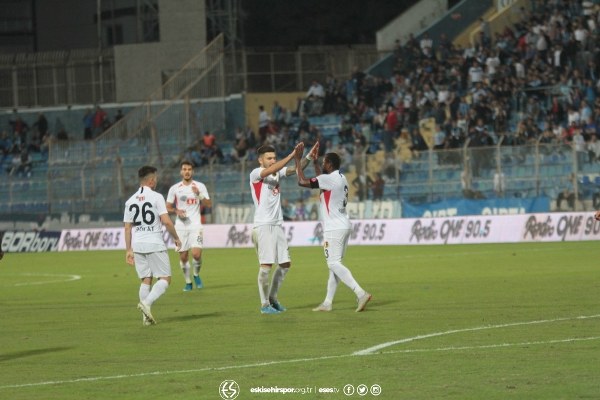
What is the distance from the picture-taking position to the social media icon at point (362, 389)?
1048cm

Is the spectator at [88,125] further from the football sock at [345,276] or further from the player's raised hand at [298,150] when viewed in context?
Answer: the player's raised hand at [298,150]

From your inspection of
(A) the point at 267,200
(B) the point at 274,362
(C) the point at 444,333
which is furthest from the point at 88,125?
(B) the point at 274,362

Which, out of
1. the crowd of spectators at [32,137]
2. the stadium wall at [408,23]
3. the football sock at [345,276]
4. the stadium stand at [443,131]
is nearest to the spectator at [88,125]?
the crowd of spectators at [32,137]

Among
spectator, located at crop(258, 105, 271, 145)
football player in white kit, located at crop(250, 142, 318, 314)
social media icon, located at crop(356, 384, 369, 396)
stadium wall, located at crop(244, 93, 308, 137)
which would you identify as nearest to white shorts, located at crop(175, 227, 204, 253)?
football player in white kit, located at crop(250, 142, 318, 314)

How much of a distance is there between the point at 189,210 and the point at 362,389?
48.1 feet

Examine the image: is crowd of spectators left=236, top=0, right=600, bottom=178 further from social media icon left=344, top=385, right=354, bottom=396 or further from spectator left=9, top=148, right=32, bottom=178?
social media icon left=344, top=385, right=354, bottom=396

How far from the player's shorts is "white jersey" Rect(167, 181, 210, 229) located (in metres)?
7.39

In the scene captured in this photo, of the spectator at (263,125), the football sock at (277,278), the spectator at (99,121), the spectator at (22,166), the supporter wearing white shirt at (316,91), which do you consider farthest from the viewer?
the spectator at (99,121)

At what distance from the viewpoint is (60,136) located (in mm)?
55438

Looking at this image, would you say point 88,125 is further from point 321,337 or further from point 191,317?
point 321,337

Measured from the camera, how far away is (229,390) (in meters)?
10.9

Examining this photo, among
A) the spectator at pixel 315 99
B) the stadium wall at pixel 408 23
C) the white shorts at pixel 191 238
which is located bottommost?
the white shorts at pixel 191 238

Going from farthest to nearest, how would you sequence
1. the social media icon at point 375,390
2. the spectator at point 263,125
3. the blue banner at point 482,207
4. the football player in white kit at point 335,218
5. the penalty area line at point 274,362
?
1. the spectator at point 263,125
2. the blue banner at point 482,207
3. the football player in white kit at point 335,218
4. the penalty area line at point 274,362
5. the social media icon at point 375,390

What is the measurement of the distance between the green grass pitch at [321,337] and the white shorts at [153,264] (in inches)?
27.3
